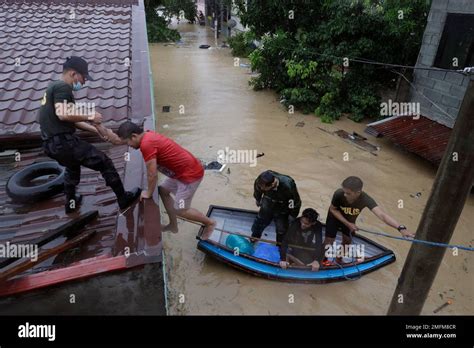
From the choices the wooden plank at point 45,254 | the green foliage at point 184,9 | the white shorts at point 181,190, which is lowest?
the white shorts at point 181,190

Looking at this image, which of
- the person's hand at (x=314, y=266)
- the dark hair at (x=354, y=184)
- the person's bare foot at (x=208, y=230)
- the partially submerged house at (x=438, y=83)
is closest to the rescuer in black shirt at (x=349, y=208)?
the dark hair at (x=354, y=184)

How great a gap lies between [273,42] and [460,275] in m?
10.8

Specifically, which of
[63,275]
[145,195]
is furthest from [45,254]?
[145,195]

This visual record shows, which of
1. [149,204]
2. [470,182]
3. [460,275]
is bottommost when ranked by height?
[460,275]

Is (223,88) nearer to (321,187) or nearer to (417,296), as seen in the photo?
(321,187)

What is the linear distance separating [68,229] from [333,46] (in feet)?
38.5

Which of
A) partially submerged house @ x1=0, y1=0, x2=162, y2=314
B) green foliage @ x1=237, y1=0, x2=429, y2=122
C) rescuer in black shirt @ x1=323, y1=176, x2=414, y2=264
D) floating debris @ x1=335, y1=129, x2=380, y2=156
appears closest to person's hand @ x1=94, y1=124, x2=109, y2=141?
partially submerged house @ x1=0, y1=0, x2=162, y2=314

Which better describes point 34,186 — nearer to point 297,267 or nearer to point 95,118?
point 95,118

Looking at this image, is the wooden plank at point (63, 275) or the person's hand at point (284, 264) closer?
the wooden plank at point (63, 275)

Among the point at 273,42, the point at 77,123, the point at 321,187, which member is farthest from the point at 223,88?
the point at 77,123

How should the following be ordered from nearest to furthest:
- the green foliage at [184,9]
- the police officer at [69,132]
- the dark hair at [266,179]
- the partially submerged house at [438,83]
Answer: the police officer at [69,132]
the dark hair at [266,179]
the partially submerged house at [438,83]
the green foliage at [184,9]

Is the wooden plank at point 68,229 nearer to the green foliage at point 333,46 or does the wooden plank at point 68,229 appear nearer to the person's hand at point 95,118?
the person's hand at point 95,118

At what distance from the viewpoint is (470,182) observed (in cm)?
311

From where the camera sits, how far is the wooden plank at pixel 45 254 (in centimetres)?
270
